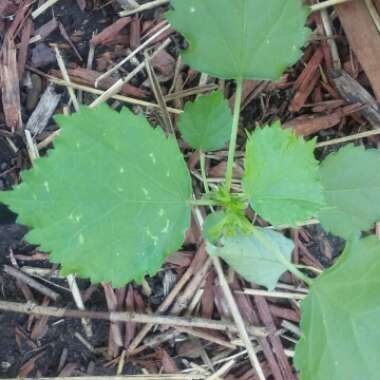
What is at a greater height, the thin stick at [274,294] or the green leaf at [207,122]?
the green leaf at [207,122]

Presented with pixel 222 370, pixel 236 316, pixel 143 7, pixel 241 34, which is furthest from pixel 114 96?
pixel 222 370

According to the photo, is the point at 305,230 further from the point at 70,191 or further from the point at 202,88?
the point at 70,191

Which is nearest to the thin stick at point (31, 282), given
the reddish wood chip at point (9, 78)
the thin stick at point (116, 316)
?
the thin stick at point (116, 316)

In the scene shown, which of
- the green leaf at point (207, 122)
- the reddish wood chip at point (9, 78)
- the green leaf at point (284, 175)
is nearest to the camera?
the green leaf at point (284, 175)

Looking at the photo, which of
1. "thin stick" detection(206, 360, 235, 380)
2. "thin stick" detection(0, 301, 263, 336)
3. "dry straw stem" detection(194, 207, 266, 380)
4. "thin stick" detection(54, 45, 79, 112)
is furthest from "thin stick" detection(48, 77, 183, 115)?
"thin stick" detection(206, 360, 235, 380)

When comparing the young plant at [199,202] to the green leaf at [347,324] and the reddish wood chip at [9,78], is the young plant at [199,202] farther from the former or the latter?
the reddish wood chip at [9,78]

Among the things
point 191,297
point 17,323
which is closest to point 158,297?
point 191,297

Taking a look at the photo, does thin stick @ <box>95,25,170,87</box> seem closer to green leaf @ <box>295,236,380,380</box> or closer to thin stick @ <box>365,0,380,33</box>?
thin stick @ <box>365,0,380,33</box>
